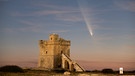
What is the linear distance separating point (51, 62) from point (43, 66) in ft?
6.18

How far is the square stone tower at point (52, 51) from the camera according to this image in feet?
185

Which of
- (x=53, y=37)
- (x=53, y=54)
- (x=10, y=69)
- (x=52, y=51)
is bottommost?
(x=10, y=69)

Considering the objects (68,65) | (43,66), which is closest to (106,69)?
(68,65)

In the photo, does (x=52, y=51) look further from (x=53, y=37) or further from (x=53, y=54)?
(x=53, y=37)

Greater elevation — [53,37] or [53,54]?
[53,37]

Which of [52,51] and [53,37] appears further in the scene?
[52,51]

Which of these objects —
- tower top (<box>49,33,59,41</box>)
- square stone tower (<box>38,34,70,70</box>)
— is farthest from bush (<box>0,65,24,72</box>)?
tower top (<box>49,33,59,41</box>)

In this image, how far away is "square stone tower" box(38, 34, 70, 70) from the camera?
185 feet

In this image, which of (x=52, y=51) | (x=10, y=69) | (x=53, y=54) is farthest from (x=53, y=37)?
(x=10, y=69)

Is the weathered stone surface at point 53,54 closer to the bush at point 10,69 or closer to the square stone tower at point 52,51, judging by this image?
the square stone tower at point 52,51

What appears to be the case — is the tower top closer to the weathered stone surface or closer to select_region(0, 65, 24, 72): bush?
the weathered stone surface

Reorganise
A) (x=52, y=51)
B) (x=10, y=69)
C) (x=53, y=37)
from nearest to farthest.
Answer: (x=10, y=69), (x=53, y=37), (x=52, y=51)

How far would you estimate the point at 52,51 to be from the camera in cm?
5650

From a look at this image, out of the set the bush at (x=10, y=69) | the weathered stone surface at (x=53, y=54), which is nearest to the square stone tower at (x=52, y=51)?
the weathered stone surface at (x=53, y=54)
